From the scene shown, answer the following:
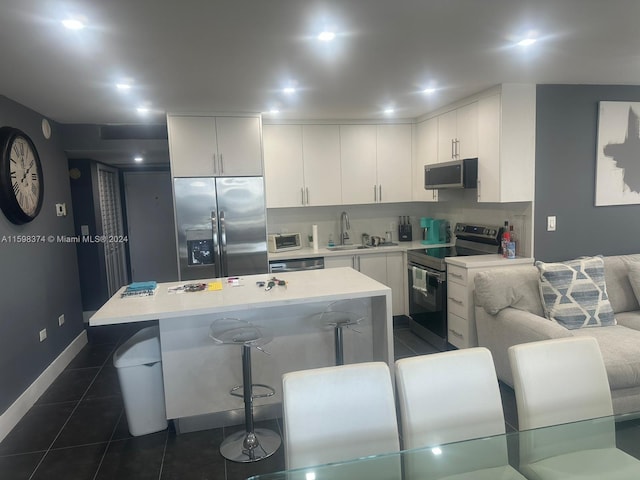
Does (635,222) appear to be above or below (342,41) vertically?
below

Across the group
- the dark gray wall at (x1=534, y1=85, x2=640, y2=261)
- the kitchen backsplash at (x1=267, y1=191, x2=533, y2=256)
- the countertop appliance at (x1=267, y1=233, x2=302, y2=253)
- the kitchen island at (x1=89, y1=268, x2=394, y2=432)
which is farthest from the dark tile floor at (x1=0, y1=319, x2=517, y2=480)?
the kitchen backsplash at (x1=267, y1=191, x2=533, y2=256)

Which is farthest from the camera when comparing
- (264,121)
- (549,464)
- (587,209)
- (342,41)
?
(264,121)

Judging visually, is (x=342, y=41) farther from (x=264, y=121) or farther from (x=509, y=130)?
(x=264, y=121)

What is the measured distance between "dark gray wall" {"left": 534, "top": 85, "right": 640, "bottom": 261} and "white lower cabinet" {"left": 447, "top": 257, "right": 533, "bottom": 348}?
1.40 feet

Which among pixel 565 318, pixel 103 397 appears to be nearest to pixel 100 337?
pixel 103 397

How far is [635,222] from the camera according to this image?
12.9 feet

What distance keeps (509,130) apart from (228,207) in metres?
2.70

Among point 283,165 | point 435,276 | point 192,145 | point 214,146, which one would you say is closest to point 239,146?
point 214,146

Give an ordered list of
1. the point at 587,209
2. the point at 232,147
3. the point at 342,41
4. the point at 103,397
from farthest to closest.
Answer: the point at 232,147, the point at 587,209, the point at 103,397, the point at 342,41

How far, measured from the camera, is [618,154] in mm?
3793

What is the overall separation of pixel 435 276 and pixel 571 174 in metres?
1.49

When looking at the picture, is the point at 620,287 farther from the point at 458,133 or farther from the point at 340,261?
the point at 340,261

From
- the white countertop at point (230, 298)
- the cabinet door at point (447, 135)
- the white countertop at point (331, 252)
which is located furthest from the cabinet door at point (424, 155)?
the white countertop at point (230, 298)

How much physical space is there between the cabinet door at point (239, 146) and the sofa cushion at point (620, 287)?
3268mm
